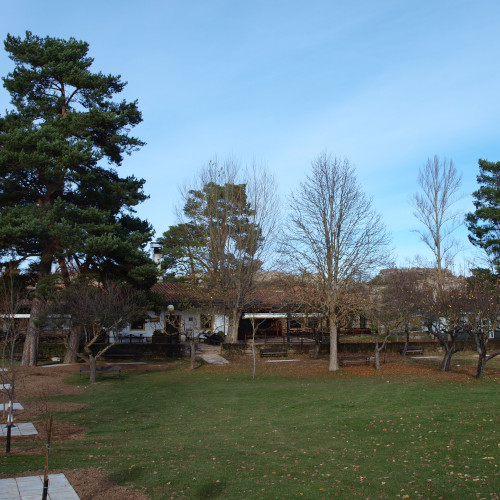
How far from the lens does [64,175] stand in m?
22.3

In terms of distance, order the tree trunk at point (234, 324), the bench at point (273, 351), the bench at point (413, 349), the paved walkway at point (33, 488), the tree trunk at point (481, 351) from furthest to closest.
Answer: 1. the tree trunk at point (234, 324)
2. the bench at point (413, 349)
3. the bench at point (273, 351)
4. the tree trunk at point (481, 351)
5. the paved walkway at point (33, 488)

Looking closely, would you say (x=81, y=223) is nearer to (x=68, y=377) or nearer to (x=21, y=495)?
(x=68, y=377)

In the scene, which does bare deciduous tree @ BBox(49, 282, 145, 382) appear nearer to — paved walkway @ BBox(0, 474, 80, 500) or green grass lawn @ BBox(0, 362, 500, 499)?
green grass lawn @ BBox(0, 362, 500, 499)

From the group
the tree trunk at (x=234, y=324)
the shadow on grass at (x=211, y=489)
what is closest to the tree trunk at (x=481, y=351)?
the shadow on grass at (x=211, y=489)

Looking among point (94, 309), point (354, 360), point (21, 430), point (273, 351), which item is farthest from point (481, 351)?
point (21, 430)

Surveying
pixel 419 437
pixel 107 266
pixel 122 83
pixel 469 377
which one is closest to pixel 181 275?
pixel 107 266

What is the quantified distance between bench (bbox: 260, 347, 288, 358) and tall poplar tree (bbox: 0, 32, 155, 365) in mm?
8176

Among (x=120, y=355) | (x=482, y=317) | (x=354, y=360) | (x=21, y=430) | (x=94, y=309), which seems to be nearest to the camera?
(x=21, y=430)

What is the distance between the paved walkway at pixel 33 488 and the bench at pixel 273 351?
21.7 metres

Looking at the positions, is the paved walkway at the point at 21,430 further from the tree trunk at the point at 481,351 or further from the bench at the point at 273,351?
the bench at the point at 273,351

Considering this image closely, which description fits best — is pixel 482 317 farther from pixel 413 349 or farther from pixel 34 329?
pixel 34 329

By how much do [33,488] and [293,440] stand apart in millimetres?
5196

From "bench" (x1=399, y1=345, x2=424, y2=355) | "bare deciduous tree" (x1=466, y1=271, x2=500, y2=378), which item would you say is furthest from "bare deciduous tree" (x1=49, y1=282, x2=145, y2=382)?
"bench" (x1=399, y1=345, x2=424, y2=355)

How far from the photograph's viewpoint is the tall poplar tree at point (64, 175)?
21.5m
